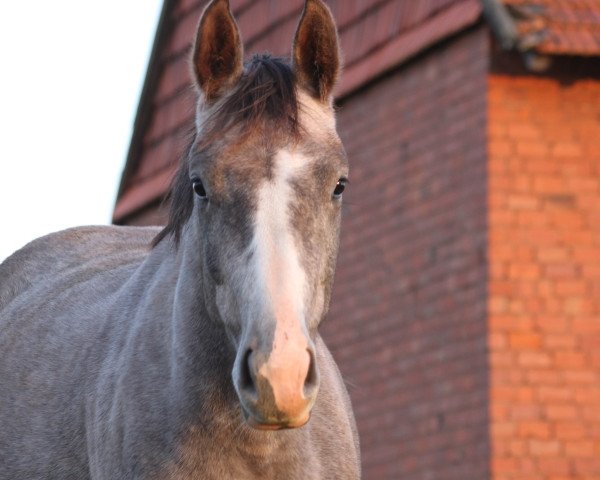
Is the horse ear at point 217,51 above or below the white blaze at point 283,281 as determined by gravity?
above

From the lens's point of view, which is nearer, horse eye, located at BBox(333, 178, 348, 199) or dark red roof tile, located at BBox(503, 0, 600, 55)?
horse eye, located at BBox(333, 178, 348, 199)

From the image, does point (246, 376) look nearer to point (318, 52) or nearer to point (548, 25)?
point (318, 52)

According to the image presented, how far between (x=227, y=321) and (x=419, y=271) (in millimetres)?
Result: 7127

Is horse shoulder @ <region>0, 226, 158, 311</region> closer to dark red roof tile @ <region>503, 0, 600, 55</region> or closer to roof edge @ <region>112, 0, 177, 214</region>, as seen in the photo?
dark red roof tile @ <region>503, 0, 600, 55</region>

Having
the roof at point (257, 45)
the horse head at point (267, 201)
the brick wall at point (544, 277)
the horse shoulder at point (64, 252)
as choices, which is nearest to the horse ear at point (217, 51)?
the horse head at point (267, 201)

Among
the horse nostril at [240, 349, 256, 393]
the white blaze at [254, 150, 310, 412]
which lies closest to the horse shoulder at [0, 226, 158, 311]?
the white blaze at [254, 150, 310, 412]

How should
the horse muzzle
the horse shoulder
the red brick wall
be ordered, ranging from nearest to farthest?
1. the horse muzzle
2. the horse shoulder
3. the red brick wall

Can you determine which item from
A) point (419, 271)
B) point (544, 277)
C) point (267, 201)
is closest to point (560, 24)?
point (544, 277)

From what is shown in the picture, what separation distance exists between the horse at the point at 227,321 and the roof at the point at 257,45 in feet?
13.1

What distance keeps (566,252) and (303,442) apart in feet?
20.4

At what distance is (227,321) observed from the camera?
15.4ft

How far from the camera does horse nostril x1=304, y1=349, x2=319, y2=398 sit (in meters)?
4.26

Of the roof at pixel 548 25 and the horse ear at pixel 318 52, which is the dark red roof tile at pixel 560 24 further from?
the horse ear at pixel 318 52

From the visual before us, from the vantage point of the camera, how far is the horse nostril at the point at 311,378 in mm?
4265
